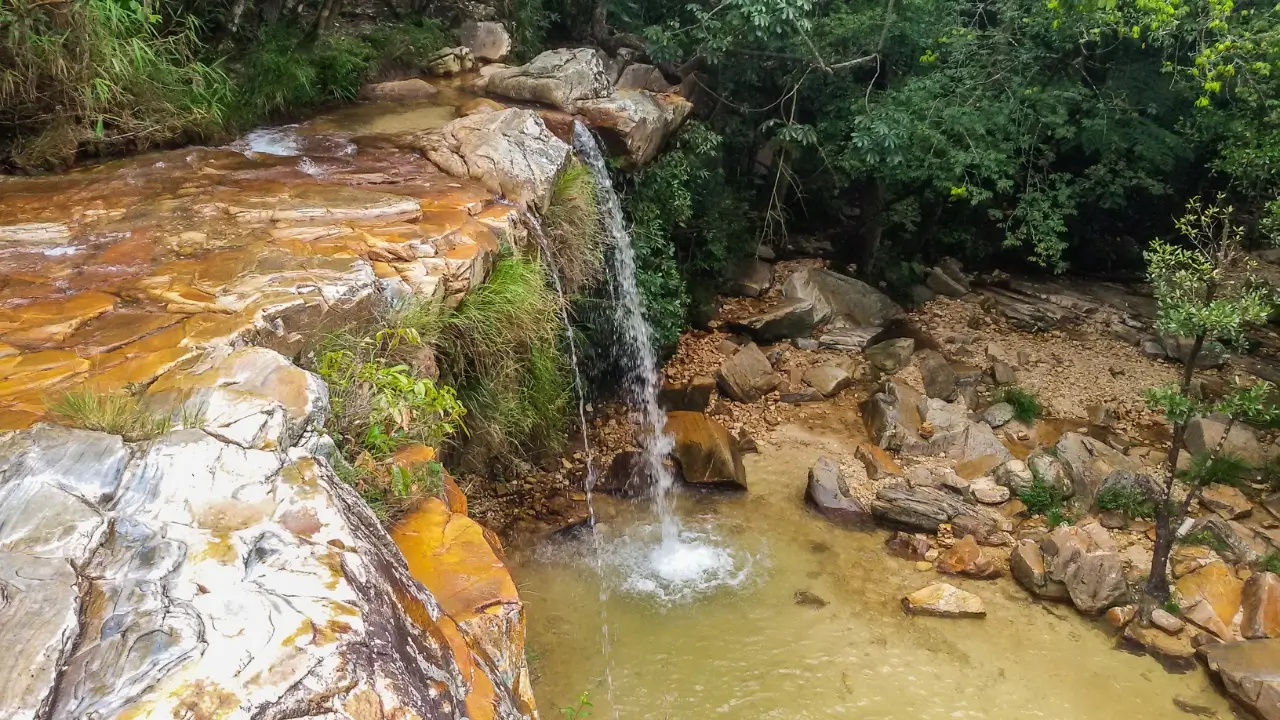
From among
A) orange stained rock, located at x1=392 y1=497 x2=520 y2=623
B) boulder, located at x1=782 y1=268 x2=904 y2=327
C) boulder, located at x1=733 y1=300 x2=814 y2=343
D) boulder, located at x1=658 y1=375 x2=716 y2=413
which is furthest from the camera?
boulder, located at x1=782 y1=268 x2=904 y2=327

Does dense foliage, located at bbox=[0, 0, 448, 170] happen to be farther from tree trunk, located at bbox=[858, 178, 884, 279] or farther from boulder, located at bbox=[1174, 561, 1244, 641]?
boulder, located at bbox=[1174, 561, 1244, 641]

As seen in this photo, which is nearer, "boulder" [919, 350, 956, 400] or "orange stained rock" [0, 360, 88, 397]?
"orange stained rock" [0, 360, 88, 397]

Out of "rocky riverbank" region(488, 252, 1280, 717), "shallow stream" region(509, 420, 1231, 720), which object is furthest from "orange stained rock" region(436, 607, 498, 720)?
"rocky riverbank" region(488, 252, 1280, 717)

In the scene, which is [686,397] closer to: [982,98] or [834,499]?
[834,499]

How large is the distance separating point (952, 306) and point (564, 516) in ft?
20.2

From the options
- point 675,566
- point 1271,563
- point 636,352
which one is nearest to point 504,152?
point 636,352

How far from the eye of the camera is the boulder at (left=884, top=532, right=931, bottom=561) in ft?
18.2

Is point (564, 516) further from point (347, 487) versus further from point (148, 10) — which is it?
point (148, 10)

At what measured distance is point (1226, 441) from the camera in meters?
6.61

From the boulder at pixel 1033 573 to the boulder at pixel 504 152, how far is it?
159 inches

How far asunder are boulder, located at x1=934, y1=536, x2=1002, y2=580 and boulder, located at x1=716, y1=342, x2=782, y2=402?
2.53 metres

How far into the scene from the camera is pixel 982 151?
24.6 ft

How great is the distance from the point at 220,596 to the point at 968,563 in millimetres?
4919

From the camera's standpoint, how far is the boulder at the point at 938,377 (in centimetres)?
755
